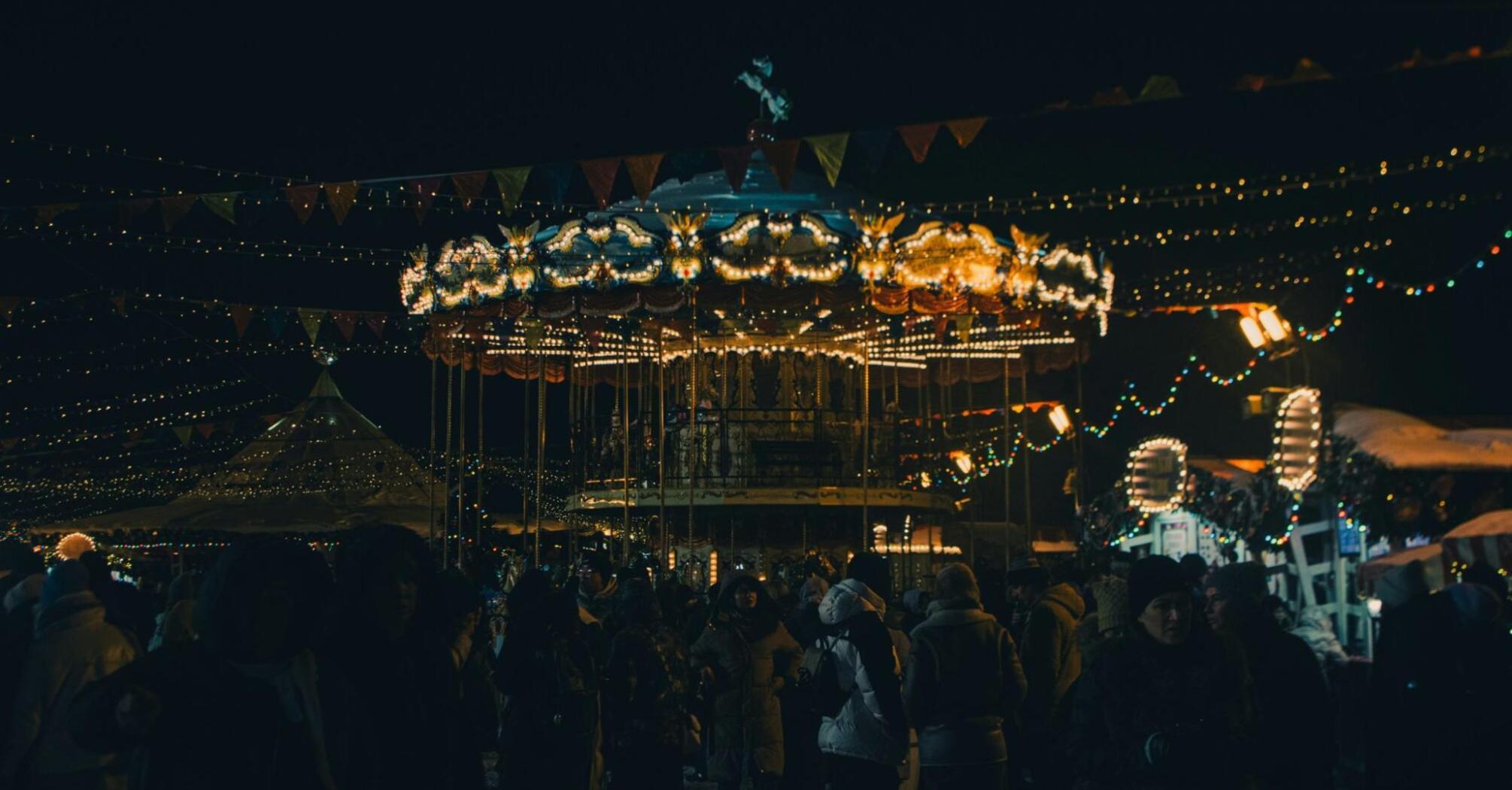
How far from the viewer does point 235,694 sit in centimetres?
450

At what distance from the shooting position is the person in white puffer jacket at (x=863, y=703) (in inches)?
335

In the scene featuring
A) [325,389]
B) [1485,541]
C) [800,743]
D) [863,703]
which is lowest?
[800,743]

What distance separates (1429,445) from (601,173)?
10.1 metres

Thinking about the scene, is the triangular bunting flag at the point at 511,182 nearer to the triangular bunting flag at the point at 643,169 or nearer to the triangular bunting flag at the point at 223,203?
the triangular bunting flag at the point at 643,169

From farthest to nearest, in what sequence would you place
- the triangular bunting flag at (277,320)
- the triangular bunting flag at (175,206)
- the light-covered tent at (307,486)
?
the light-covered tent at (307,486) → the triangular bunting flag at (277,320) → the triangular bunting flag at (175,206)

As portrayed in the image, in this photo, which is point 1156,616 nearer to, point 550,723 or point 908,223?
point 550,723

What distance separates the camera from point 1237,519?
2181 centimetres

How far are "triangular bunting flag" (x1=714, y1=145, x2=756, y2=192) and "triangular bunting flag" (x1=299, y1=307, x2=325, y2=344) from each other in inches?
331

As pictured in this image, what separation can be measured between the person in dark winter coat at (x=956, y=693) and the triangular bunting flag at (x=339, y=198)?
8.08 m

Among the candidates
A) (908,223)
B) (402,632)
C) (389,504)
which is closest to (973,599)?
(402,632)

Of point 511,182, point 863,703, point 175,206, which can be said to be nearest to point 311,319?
point 175,206

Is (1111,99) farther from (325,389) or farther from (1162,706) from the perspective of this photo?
(325,389)

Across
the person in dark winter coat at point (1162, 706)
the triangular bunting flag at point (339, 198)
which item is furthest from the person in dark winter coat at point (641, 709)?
the triangular bunting flag at point (339, 198)

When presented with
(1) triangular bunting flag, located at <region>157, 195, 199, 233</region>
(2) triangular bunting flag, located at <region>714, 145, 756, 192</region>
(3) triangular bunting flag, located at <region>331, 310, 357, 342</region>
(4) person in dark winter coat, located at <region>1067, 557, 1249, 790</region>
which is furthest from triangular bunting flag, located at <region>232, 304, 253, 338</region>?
(4) person in dark winter coat, located at <region>1067, 557, 1249, 790</region>
